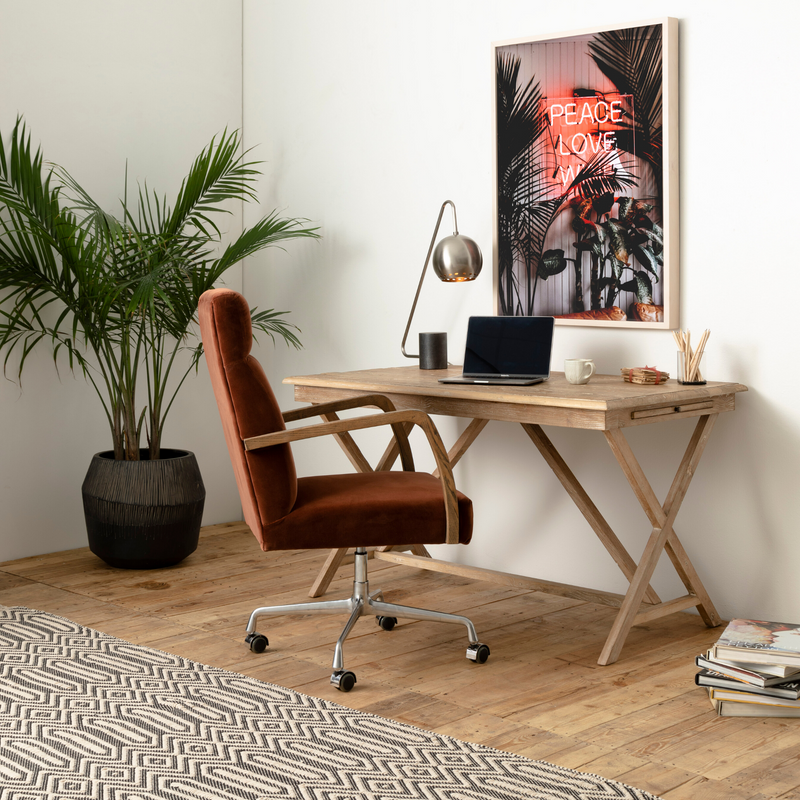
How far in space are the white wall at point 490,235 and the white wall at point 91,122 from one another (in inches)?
9.6

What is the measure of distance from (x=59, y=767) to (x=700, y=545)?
208 cm

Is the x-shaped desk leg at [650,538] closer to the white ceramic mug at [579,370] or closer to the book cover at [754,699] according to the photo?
the white ceramic mug at [579,370]

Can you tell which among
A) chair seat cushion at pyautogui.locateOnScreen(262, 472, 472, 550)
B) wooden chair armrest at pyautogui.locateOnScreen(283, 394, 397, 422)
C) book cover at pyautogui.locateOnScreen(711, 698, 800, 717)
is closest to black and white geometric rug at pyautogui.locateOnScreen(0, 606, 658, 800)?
chair seat cushion at pyautogui.locateOnScreen(262, 472, 472, 550)

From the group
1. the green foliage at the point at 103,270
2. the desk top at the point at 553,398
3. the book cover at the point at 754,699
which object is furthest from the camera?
the green foliage at the point at 103,270

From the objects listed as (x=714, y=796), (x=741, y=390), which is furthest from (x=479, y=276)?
(x=714, y=796)

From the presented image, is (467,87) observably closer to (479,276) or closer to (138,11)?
(479,276)

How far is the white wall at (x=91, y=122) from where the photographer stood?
423cm

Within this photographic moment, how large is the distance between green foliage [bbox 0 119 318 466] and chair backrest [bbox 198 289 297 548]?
3.09 ft

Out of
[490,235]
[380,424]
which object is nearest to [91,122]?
[490,235]

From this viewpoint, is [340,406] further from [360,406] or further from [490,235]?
[490,235]

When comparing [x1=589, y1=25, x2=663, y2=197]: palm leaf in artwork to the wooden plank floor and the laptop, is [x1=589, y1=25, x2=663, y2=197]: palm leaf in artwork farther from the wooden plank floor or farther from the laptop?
the wooden plank floor

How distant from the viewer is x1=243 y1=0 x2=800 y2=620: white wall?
3.24 meters

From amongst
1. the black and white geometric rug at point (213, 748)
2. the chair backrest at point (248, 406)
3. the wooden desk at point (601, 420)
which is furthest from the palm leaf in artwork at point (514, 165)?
the black and white geometric rug at point (213, 748)

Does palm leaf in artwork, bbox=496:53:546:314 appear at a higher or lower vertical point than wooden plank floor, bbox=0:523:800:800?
higher
